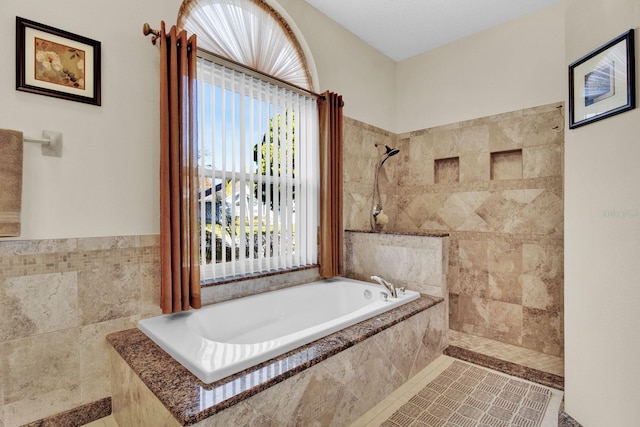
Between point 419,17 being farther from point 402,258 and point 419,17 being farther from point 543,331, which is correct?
point 543,331

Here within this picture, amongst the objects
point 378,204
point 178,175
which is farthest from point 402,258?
point 178,175

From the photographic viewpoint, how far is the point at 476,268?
312cm

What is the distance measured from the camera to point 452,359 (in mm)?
2494

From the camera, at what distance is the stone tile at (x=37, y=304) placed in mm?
1445

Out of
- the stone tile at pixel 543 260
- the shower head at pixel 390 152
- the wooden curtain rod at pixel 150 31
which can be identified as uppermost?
the wooden curtain rod at pixel 150 31

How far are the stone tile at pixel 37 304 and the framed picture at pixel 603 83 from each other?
273 cm

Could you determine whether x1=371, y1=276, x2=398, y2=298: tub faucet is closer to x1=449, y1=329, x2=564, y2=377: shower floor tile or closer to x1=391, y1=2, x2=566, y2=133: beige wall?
x1=449, y1=329, x2=564, y2=377: shower floor tile

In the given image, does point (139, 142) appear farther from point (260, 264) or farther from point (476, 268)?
point (476, 268)

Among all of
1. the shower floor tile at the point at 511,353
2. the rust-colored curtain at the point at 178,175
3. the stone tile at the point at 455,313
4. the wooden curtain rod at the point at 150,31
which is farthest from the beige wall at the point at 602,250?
the wooden curtain rod at the point at 150,31

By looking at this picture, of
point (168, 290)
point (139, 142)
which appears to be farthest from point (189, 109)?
point (168, 290)

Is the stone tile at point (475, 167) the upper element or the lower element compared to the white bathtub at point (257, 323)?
upper

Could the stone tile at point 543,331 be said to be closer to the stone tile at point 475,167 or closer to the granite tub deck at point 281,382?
the stone tile at point 475,167

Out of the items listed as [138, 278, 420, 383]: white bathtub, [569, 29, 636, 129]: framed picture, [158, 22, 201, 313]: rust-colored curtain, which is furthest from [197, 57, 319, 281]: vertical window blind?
[569, 29, 636, 129]: framed picture

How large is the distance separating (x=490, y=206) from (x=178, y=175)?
8.98 ft
